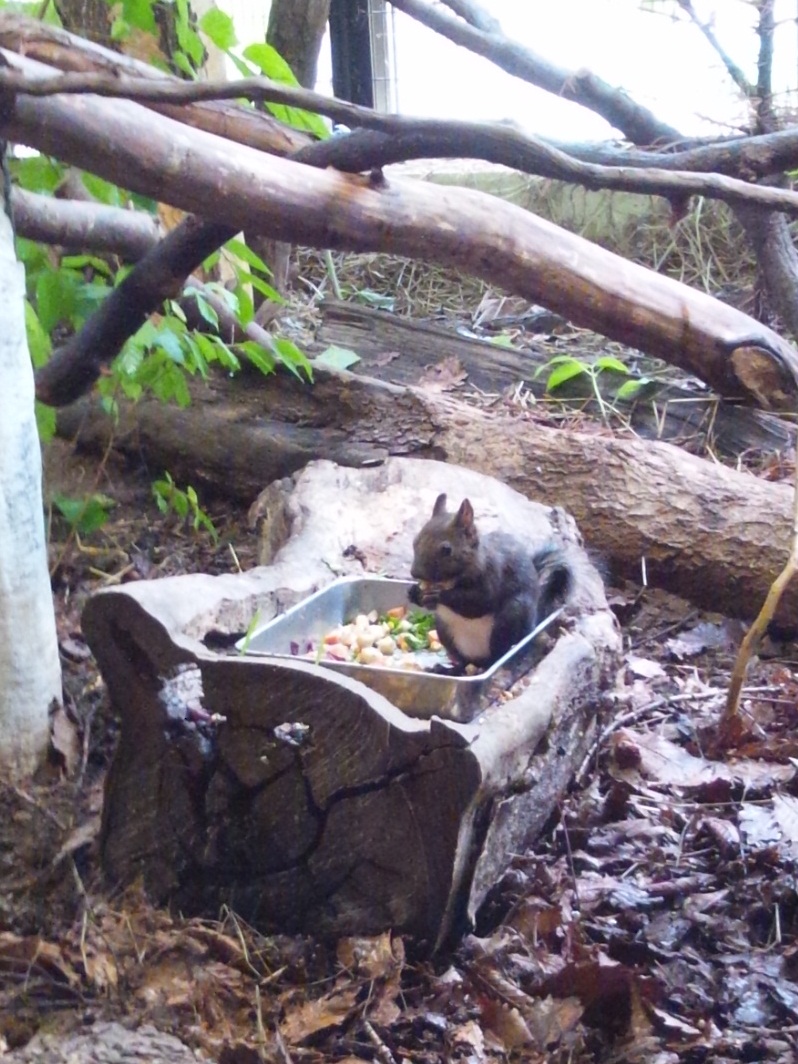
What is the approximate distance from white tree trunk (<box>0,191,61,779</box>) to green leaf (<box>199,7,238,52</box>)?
0.89m

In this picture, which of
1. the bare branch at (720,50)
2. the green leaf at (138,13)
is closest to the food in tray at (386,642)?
the green leaf at (138,13)

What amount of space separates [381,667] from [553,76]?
12.6 ft

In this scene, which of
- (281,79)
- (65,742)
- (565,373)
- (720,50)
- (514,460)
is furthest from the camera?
(720,50)

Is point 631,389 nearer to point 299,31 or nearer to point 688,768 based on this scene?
point 688,768

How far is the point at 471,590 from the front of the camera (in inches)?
126

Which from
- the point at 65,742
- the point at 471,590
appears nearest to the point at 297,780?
the point at 65,742

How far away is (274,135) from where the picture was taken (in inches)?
146

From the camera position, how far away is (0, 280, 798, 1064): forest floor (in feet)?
7.57

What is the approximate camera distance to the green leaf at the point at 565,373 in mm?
5348

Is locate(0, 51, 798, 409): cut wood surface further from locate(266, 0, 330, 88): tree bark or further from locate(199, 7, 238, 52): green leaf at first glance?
locate(266, 0, 330, 88): tree bark

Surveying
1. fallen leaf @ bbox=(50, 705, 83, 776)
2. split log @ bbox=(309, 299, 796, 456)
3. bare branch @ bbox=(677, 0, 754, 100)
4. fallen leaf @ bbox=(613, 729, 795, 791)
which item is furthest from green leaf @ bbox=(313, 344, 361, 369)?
fallen leaf @ bbox=(50, 705, 83, 776)

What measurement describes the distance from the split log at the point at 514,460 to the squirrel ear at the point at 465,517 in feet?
4.57

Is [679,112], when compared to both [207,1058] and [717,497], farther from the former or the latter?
[207,1058]

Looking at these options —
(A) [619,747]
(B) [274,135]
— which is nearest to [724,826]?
(A) [619,747]
